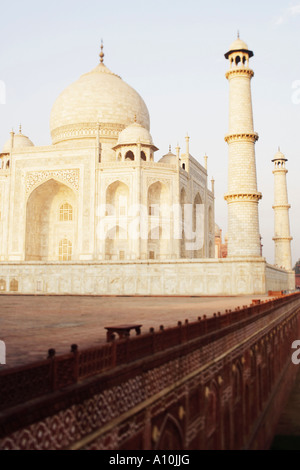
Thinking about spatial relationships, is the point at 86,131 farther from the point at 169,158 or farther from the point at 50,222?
the point at 50,222

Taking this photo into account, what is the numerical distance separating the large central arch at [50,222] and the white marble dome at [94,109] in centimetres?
417

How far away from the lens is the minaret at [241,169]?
16.8 m

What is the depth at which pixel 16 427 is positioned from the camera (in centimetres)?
222

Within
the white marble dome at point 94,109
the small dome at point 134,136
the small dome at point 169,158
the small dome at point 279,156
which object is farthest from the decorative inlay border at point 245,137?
the small dome at point 279,156

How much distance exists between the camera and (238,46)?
57.9 feet

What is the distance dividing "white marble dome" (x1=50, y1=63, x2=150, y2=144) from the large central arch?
4166 millimetres

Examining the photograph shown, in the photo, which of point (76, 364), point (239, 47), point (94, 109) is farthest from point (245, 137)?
point (76, 364)

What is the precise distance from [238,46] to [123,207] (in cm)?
984

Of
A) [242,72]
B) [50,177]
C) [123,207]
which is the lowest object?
[123,207]

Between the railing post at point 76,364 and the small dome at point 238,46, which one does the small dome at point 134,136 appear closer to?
the small dome at point 238,46
